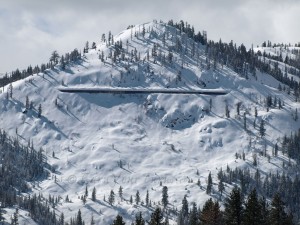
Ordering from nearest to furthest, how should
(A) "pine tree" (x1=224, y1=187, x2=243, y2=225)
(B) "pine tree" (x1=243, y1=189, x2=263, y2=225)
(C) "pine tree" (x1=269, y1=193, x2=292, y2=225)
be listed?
(B) "pine tree" (x1=243, y1=189, x2=263, y2=225), (A) "pine tree" (x1=224, y1=187, x2=243, y2=225), (C) "pine tree" (x1=269, y1=193, x2=292, y2=225)

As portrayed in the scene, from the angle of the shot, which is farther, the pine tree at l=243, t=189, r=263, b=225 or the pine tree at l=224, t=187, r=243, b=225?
the pine tree at l=224, t=187, r=243, b=225

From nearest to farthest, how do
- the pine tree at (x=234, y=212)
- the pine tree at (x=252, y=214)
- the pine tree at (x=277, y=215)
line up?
the pine tree at (x=252, y=214), the pine tree at (x=234, y=212), the pine tree at (x=277, y=215)

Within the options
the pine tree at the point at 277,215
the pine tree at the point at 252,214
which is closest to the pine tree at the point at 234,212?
the pine tree at the point at 252,214

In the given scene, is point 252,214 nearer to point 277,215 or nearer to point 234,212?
point 234,212

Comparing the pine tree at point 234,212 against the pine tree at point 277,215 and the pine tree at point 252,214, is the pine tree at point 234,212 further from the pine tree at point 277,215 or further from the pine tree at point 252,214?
the pine tree at point 277,215

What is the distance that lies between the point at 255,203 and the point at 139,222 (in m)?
16.8

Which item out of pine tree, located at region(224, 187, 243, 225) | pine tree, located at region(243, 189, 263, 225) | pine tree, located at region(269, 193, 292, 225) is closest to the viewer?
pine tree, located at region(243, 189, 263, 225)

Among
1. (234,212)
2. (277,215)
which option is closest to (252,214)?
(234,212)

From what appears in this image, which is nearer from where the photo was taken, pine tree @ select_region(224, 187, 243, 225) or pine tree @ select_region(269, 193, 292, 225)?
pine tree @ select_region(224, 187, 243, 225)

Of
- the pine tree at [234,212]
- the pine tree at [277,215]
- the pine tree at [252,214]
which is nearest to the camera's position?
the pine tree at [252,214]

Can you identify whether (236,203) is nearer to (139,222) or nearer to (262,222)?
(262,222)

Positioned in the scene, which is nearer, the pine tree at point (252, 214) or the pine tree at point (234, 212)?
the pine tree at point (252, 214)

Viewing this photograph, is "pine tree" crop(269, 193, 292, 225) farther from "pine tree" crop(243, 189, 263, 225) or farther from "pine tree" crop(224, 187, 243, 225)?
"pine tree" crop(224, 187, 243, 225)

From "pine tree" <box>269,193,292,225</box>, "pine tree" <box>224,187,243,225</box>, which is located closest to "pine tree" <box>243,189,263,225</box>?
"pine tree" <box>224,187,243,225</box>
